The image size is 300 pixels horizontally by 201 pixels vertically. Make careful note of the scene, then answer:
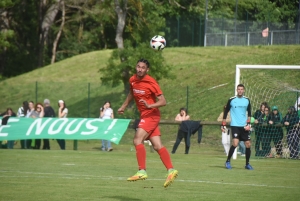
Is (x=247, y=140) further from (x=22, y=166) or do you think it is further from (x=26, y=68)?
(x=26, y=68)

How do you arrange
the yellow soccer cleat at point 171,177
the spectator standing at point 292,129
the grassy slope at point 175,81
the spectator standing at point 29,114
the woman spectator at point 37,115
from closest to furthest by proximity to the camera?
1. the yellow soccer cleat at point 171,177
2. the spectator standing at point 292,129
3. the woman spectator at point 37,115
4. the spectator standing at point 29,114
5. the grassy slope at point 175,81

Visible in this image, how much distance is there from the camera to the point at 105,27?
5831 cm

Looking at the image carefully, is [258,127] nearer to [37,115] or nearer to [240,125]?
[240,125]

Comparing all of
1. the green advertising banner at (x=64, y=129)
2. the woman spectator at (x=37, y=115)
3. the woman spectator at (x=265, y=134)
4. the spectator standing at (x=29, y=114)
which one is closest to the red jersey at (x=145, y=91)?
the woman spectator at (x=265, y=134)

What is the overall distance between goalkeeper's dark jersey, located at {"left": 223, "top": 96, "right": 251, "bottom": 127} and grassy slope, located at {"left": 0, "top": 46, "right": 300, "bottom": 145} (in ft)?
43.0

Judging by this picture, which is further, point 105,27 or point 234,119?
point 105,27

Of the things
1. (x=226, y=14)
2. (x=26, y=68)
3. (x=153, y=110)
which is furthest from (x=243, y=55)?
(x=153, y=110)

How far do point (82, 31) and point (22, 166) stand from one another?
4255 cm

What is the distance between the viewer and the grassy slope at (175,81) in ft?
116

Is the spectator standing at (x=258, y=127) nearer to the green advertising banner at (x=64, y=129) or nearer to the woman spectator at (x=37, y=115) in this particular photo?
the green advertising banner at (x=64, y=129)

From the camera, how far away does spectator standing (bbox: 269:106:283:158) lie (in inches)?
930

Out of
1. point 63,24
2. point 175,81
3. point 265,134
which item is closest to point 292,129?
point 265,134

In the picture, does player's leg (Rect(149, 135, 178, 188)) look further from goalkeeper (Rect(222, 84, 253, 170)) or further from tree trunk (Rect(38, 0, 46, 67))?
tree trunk (Rect(38, 0, 46, 67))

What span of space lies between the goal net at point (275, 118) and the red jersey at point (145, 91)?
10.1 m
